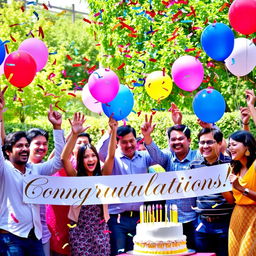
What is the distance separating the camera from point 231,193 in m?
7.03

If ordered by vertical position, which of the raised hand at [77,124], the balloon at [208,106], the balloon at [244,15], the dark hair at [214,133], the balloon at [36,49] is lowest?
the dark hair at [214,133]

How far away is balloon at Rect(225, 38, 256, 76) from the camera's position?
7.75 meters

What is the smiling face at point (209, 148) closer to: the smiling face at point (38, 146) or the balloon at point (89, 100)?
the balloon at point (89, 100)

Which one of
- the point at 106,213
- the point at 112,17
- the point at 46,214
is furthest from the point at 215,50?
the point at 112,17

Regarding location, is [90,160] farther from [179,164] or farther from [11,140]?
[179,164]

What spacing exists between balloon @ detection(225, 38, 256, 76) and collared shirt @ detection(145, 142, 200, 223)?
3.95 ft

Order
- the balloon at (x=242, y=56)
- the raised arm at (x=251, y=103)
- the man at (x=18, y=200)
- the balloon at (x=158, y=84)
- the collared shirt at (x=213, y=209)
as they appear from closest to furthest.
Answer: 1. the man at (x=18, y=200)
2. the raised arm at (x=251, y=103)
3. the collared shirt at (x=213, y=209)
4. the balloon at (x=242, y=56)
5. the balloon at (x=158, y=84)

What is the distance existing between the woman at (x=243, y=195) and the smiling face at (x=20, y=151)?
2116 mm

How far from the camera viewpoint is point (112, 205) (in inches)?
288

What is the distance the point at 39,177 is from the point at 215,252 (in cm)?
210

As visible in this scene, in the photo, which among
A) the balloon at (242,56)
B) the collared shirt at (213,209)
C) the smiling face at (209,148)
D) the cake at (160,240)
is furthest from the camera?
the balloon at (242,56)

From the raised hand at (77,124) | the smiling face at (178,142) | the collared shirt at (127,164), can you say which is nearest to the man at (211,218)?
the smiling face at (178,142)

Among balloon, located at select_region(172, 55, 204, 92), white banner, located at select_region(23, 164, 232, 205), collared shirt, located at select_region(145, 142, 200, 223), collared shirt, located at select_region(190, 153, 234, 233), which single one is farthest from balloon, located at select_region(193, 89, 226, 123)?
collared shirt, located at select_region(190, 153, 234, 233)

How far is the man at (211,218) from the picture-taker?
23.1 feet
